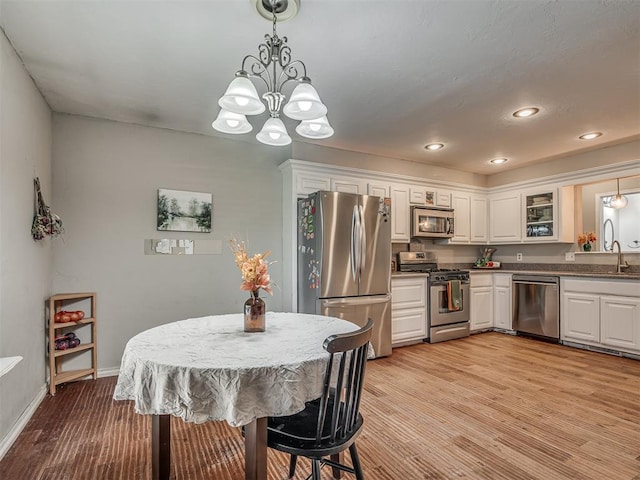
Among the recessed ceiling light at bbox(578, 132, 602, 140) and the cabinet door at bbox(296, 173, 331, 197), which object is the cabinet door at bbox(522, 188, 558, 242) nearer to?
the recessed ceiling light at bbox(578, 132, 602, 140)

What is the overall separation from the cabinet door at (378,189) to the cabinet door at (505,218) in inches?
83.2

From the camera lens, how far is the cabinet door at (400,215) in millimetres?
4676

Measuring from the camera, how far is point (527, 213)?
5.11m

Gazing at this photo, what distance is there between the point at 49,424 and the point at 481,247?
19.2ft

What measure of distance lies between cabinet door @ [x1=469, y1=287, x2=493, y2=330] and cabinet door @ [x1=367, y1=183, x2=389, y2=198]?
186 cm

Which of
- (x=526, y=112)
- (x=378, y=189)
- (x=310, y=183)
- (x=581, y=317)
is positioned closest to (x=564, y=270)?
(x=581, y=317)

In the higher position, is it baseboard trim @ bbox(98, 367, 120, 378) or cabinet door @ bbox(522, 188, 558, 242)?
cabinet door @ bbox(522, 188, 558, 242)

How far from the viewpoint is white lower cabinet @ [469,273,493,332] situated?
4914mm

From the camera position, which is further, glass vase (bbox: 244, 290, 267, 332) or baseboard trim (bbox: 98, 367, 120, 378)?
baseboard trim (bbox: 98, 367, 120, 378)

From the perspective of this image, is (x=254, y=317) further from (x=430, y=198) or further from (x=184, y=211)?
(x=430, y=198)

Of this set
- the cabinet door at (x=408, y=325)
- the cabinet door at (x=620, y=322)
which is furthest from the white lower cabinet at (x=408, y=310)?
the cabinet door at (x=620, y=322)

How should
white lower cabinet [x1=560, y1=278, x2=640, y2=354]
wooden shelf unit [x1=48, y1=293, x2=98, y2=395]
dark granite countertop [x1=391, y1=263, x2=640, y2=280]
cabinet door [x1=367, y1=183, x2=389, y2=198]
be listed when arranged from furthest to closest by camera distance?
1. cabinet door [x1=367, y1=183, x2=389, y2=198]
2. dark granite countertop [x1=391, y1=263, x2=640, y2=280]
3. white lower cabinet [x1=560, y1=278, x2=640, y2=354]
4. wooden shelf unit [x1=48, y1=293, x2=98, y2=395]

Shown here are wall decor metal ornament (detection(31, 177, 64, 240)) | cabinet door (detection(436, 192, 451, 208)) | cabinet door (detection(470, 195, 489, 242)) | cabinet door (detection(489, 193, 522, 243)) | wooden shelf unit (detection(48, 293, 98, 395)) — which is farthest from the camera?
cabinet door (detection(470, 195, 489, 242))

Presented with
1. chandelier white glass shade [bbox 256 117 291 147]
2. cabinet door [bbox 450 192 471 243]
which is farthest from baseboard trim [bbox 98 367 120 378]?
cabinet door [bbox 450 192 471 243]
